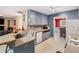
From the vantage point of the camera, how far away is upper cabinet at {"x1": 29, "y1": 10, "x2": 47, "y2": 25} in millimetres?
1380

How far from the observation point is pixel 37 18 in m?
1.46

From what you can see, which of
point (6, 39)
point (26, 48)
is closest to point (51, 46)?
point (26, 48)

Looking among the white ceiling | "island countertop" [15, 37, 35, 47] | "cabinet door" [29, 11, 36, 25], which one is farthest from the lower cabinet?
the white ceiling

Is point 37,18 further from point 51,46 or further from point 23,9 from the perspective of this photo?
point 51,46

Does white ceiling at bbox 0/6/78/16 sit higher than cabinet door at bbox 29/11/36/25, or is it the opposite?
white ceiling at bbox 0/6/78/16

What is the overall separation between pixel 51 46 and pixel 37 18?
490 mm

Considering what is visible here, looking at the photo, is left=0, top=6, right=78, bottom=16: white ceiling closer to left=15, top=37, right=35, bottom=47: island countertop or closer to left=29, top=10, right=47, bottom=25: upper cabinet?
left=29, top=10, right=47, bottom=25: upper cabinet

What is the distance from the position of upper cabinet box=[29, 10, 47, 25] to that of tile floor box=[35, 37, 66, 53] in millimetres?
304

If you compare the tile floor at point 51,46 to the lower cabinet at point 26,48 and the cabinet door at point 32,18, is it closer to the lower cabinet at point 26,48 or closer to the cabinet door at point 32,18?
the lower cabinet at point 26,48
